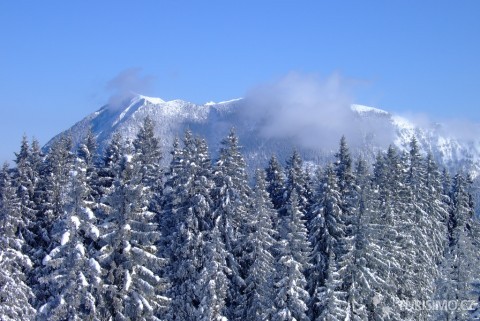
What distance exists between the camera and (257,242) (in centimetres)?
4059

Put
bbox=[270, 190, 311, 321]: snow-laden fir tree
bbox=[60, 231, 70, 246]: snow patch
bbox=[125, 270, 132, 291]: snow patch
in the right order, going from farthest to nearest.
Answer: bbox=[270, 190, 311, 321]: snow-laden fir tree, bbox=[125, 270, 132, 291]: snow patch, bbox=[60, 231, 70, 246]: snow patch

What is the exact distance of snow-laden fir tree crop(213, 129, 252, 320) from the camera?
135 feet

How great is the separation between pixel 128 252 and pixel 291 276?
12.0m

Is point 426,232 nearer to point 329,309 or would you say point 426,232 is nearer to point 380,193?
point 380,193

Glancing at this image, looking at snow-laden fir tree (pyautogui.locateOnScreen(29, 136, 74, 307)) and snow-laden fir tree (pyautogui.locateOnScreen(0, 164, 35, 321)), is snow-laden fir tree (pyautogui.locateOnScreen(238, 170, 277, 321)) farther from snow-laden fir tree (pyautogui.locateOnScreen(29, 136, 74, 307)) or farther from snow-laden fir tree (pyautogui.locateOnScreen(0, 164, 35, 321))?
snow-laden fir tree (pyautogui.locateOnScreen(0, 164, 35, 321))

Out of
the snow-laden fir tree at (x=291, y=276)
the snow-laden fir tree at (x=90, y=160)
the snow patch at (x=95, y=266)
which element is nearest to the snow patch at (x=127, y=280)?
the snow patch at (x=95, y=266)

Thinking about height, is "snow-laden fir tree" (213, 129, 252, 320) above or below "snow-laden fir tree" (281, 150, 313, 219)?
below

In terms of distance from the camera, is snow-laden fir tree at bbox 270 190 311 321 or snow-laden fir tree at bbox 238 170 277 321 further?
snow-laden fir tree at bbox 238 170 277 321

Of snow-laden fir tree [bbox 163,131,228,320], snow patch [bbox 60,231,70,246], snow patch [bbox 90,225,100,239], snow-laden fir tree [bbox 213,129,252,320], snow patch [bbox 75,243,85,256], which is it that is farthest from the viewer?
snow-laden fir tree [bbox 213,129,252,320]

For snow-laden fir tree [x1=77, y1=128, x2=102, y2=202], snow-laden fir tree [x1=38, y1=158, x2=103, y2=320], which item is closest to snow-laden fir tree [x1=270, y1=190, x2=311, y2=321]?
snow-laden fir tree [x1=38, y1=158, x2=103, y2=320]

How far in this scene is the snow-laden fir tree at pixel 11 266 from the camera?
32719mm

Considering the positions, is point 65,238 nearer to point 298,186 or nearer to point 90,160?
point 90,160

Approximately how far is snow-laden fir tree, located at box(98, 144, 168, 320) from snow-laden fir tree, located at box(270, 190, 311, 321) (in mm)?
9394

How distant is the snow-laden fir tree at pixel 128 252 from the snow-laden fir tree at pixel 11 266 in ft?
25.9
